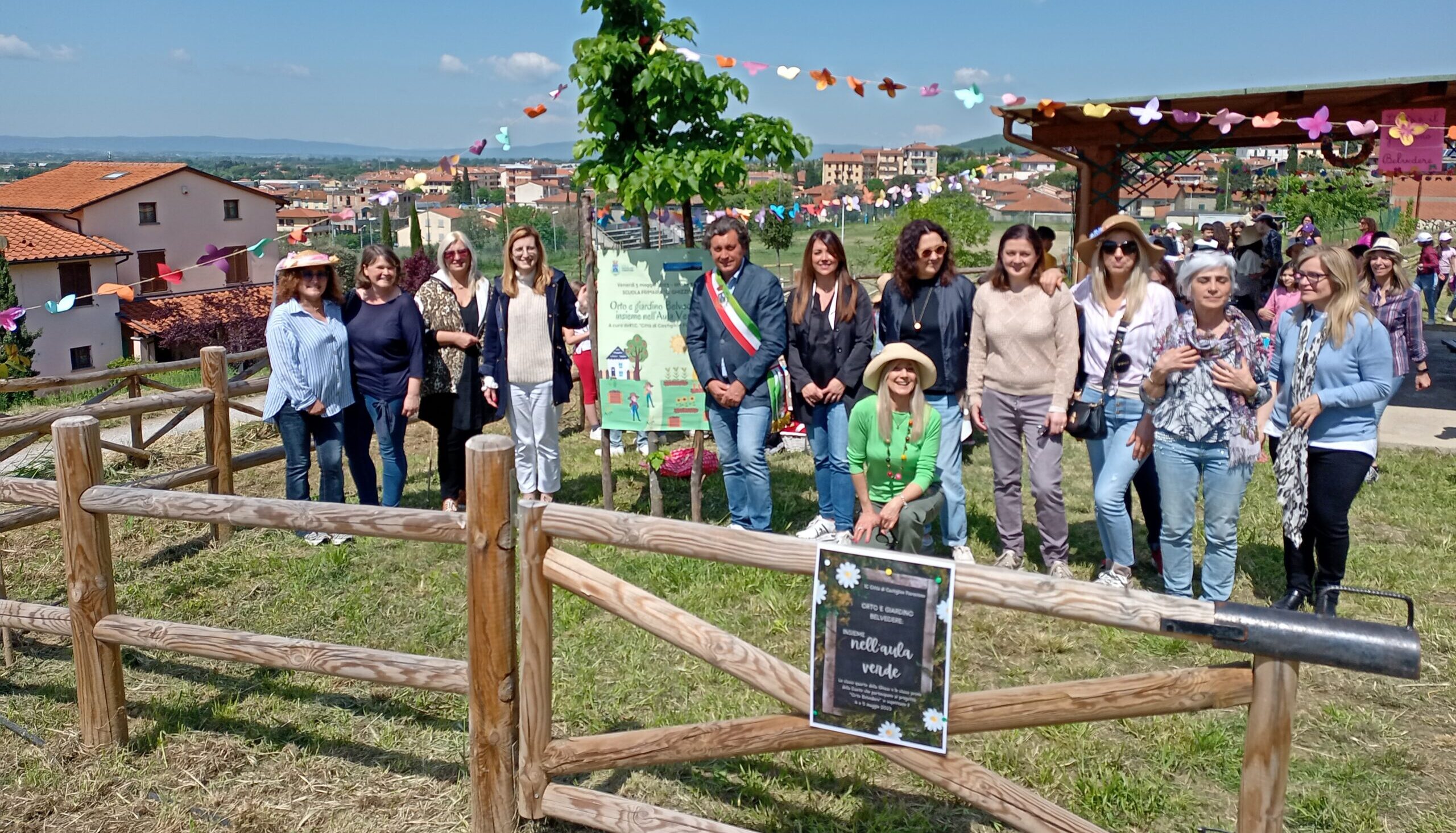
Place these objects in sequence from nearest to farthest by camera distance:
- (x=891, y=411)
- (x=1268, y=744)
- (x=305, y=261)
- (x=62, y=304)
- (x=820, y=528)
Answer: (x=1268, y=744), (x=891, y=411), (x=305, y=261), (x=820, y=528), (x=62, y=304)

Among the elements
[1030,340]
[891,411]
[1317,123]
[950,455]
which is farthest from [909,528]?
[1317,123]

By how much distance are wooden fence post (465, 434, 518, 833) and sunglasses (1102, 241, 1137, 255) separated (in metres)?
3.27

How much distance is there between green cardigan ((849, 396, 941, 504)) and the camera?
477cm

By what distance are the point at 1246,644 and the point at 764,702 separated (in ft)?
7.01

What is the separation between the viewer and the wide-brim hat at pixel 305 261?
5.75m

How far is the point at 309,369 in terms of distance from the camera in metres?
5.75

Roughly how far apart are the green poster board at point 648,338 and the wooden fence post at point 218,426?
7.52ft

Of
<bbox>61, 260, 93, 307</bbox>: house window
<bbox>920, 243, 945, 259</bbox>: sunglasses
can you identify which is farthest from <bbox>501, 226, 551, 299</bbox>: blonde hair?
<bbox>61, 260, 93, 307</bbox>: house window

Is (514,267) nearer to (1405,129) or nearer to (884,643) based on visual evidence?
(884,643)

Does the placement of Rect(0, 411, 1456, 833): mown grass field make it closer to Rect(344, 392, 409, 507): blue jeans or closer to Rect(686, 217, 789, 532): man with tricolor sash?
Rect(344, 392, 409, 507): blue jeans

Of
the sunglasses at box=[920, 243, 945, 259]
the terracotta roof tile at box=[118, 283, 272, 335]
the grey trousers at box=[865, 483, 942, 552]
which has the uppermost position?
the sunglasses at box=[920, 243, 945, 259]

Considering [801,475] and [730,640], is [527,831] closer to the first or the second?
[730,640]


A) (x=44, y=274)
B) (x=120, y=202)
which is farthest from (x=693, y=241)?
(x=120, y=202)

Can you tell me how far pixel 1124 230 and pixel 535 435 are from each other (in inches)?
138
